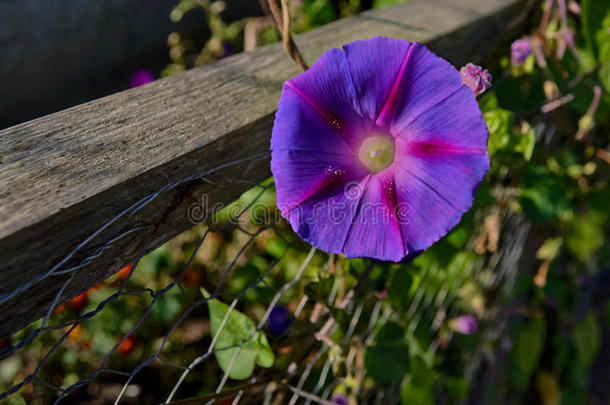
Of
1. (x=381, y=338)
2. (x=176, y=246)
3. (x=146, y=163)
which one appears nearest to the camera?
(x=146, y=163)

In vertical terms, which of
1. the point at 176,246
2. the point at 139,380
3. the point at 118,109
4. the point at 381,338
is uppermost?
the point at 118,109

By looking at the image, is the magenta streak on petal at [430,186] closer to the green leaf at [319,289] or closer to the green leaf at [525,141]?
the green leaf at [319,289]

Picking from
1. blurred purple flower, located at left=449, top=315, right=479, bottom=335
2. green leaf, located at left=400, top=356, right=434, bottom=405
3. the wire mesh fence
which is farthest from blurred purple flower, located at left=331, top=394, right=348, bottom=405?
blurred purple flower, located at left=449, top=315, right=479, bottom=335

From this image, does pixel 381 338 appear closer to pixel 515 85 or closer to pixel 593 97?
pixel 515 85

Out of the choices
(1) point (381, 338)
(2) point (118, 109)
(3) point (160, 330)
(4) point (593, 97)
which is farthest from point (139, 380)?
(4) point (593, 97)

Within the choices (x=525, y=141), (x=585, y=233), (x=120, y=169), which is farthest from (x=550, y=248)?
(x=120, y=169)

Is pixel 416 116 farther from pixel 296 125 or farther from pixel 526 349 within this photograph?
pixel 526 349

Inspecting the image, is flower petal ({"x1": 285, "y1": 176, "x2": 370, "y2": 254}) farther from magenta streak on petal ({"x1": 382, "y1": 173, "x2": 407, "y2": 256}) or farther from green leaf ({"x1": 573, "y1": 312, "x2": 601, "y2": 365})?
green leaf ({"x1": 573, "y1": 312, "x2": 601, "y2": 365})
